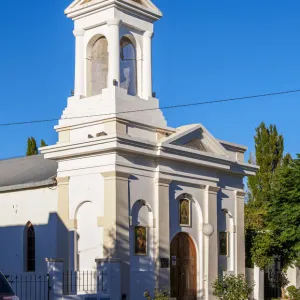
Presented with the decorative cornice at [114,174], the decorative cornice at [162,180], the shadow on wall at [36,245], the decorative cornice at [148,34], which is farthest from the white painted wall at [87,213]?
the decorative cornice at [148,34]

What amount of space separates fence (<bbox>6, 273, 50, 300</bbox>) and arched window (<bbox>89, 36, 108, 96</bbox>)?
7130mm

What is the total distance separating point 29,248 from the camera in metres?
28.1

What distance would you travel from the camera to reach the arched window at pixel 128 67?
2803cm

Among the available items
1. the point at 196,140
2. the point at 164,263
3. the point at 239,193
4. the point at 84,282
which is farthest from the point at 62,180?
the point at 239,193

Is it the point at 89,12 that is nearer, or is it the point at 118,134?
the point at 118,134

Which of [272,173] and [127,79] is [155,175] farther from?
[272,173]

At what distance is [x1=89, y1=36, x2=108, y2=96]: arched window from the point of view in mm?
28234

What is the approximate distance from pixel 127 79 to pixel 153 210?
4965mm

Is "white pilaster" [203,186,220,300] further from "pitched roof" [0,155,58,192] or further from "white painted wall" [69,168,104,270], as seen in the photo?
"pitched roof" [0,155,58,192]

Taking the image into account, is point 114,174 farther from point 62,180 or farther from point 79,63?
point 79,63

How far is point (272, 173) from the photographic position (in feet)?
169

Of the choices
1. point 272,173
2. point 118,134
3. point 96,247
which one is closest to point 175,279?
point 96,247

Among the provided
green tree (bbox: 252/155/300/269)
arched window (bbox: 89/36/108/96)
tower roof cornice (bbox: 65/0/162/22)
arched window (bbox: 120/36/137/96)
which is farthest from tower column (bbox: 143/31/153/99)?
green tree (bbox: 252/155/300/269)

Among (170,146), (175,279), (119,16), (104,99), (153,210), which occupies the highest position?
(119,16)
